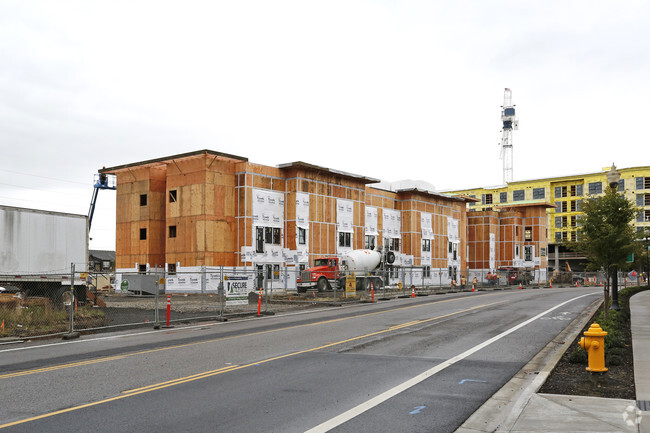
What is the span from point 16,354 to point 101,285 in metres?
48.3

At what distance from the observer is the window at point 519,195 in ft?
355

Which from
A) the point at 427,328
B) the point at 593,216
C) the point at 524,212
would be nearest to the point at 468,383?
the point at 427,328

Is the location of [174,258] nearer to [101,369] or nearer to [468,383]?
[101,369]

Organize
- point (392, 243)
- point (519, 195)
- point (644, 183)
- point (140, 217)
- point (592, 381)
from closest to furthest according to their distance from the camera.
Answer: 1. point (592, 381)
2. point (140, 217)
3. point (392, 243)
4. point (644, 183)
5. point (519, 195)

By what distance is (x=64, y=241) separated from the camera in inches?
1067

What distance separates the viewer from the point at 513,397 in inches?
332

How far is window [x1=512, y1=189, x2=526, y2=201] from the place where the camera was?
355 feet

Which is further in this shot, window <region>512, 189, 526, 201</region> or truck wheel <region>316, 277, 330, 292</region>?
window <region>512, 189, 526, 201</region>

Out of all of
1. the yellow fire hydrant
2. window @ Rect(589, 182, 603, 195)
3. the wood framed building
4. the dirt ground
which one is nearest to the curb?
the dirt ground

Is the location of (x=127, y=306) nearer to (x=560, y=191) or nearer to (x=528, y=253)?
(x=528, y=253)

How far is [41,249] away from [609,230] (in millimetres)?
24021

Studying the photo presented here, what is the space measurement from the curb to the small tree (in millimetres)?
8087

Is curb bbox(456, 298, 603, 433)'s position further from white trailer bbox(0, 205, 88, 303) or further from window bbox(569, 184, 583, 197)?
window bbox(569, 184, 583, 197)

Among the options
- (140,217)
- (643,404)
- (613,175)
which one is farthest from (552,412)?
(140,217)
